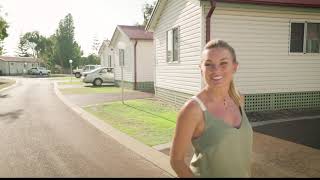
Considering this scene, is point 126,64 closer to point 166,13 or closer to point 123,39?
point 123,39

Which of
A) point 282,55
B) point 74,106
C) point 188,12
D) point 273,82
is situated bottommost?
point 74,106

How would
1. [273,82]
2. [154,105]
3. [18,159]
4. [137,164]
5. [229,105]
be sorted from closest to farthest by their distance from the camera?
1. [229,105]
2. [137,164]
3. [18,159]
4. [273,82]
5. [154,105]

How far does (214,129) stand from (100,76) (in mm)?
32600

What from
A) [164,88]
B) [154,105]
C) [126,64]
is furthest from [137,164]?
[126,64]

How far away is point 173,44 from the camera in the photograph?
1720 cm

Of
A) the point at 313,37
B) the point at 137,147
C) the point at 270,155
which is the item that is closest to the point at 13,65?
the point at 313,37

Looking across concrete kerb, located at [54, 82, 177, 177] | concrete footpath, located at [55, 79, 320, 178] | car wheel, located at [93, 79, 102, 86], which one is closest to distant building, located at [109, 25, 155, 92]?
car wheel, located at [93, 79, 102, 86]

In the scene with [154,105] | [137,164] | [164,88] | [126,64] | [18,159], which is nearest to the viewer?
[137,164]

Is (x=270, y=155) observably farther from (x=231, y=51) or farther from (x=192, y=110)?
(x=192, y=110)

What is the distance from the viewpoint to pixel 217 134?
232cm

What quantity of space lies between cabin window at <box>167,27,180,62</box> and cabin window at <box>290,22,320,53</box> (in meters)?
4.86

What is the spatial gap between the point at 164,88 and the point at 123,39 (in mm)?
12622

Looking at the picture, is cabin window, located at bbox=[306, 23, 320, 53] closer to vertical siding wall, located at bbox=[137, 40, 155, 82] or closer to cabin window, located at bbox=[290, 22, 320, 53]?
cabin window, located at bbox=[290, 22, 320, 53]

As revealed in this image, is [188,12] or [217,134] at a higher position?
[188,12]
